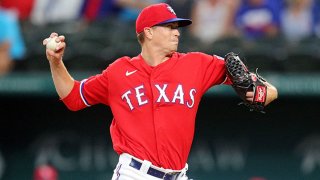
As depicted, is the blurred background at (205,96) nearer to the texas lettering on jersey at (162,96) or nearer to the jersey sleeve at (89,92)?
the jersey sleeve at (89,92)

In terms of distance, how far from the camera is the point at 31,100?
837cm

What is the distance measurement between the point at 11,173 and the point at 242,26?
2862 millimetres

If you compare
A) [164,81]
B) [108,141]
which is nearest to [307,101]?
[108,141]

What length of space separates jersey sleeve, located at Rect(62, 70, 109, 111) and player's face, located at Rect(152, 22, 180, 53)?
0.35 meters

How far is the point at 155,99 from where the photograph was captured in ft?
14.5

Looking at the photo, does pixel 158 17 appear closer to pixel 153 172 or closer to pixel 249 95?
pixel 249 95

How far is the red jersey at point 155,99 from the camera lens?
4387 millimetres

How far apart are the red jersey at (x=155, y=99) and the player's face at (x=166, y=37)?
0.09 m

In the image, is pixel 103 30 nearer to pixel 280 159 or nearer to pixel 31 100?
pixel 31 100

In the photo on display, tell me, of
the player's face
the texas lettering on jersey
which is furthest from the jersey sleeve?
the player's face

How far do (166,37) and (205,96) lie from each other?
11.1 feet

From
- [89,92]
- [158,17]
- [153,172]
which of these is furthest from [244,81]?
[89,92]

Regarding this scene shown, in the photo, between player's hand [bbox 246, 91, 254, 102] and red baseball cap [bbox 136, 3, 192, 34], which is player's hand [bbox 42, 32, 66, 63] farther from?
player's hand [bbox 246, 91, 254, 102]

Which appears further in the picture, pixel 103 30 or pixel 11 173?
pixel 11 173
